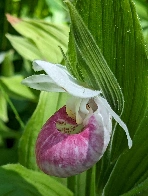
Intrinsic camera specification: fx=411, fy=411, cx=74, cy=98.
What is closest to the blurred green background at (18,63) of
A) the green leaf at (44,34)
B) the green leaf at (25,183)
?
the green leaf at (44,34)

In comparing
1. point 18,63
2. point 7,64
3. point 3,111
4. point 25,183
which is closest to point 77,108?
point 25,183

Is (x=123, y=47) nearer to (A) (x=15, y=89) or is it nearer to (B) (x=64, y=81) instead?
(B) (x=64, y=81)

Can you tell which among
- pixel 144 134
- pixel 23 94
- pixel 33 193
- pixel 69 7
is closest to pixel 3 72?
pixel 23 94

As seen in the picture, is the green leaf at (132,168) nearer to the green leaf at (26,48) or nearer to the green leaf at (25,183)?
the green leaf at (25,183)

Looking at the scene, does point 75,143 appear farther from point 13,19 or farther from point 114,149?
point 13,19

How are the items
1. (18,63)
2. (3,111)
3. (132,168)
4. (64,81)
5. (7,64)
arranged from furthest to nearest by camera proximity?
(18,63) < (7,64) < (3,111) < (132,168) < (64,81)
